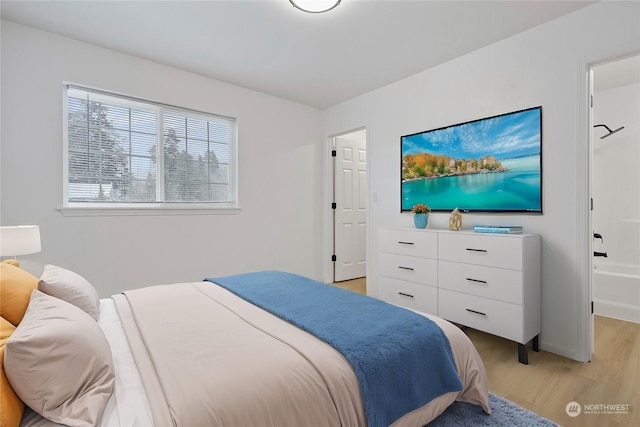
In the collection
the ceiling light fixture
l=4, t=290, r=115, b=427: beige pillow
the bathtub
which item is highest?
the ceiling light fixture

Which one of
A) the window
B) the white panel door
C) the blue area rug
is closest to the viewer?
the blue area rug

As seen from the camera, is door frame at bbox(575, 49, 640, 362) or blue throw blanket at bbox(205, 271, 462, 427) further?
door frame at bbox(575, 49, 640, 362)

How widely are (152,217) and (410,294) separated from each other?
263 centimetres

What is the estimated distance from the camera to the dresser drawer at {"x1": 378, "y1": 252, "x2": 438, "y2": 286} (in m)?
2.77

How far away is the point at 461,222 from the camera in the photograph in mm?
2869

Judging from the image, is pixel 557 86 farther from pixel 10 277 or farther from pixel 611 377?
pixel 10 277

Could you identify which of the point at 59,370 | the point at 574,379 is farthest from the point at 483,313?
the point at 59,370

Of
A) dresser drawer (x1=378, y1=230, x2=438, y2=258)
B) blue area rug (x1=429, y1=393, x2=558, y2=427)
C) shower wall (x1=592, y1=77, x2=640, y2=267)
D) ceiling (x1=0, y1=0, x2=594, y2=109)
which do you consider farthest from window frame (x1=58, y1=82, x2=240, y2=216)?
shower wall (x1=592, y1=77, x2=640, y2=267)

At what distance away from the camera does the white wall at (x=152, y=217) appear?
8.23ft

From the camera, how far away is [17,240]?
6.50 feet

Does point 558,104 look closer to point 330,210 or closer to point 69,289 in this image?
point 330,210

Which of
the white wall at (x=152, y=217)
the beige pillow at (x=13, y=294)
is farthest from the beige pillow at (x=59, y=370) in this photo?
the white wall at (x=152, y=217)

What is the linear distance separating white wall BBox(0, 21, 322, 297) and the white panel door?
333mm

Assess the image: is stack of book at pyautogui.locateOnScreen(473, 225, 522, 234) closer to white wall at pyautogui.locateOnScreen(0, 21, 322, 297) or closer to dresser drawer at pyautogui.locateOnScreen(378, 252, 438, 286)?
dresser drawer at pyautogui.locateOnScreen(378, 252, 438, 286)
